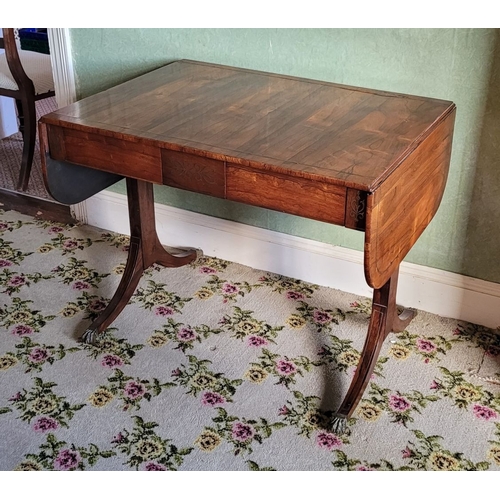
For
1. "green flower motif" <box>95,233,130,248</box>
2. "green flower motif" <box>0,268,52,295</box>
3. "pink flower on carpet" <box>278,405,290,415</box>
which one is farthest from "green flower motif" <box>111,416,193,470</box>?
"green flower motif" <box>95,233,130,248</box>

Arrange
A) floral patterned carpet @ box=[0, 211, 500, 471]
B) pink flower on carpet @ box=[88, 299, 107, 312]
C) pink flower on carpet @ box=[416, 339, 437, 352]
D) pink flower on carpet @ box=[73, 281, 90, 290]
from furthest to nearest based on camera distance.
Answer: pink flower on carpet @ box=[73, 281, 90, 290] < pink flower on carpet @ box=[88, 299, 107, 312] < pink flower on carpet @ box=[416, 339, 437, 352] < floral patterned carpet @ box=[0, 211, 500, 471]

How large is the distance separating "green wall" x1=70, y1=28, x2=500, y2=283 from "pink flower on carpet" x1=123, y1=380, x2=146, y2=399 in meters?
0.72

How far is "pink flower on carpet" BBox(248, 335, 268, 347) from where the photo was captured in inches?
84.2

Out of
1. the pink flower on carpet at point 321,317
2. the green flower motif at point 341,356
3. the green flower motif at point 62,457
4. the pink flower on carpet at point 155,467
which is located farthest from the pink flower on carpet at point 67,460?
the pink flower on carpet at point 321,317

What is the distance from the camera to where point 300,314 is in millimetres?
2270

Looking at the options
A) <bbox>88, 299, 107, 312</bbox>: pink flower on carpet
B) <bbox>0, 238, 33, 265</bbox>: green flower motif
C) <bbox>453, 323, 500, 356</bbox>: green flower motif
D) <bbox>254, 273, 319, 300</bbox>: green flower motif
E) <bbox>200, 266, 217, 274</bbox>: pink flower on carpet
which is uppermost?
<bbox>453, 323, 500, 356</bbox>: green flower motif

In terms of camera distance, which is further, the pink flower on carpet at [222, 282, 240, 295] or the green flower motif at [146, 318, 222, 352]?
the pink flower on carpet at [222, 282, 240, 295]

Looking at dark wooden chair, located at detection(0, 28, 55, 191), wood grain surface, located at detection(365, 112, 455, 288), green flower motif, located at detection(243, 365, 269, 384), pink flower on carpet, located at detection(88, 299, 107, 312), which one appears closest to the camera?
wood grain surface, located at detection(365, 112, 455, 288)

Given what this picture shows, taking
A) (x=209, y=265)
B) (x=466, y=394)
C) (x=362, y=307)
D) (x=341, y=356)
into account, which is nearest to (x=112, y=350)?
(x=209, y=265)

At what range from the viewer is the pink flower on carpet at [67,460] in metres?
1.73

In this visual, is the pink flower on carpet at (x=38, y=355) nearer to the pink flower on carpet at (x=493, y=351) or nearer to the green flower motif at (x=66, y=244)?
the green flower motif at (x=66, y=244)

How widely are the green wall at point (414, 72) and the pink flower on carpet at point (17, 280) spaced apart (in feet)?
2.46

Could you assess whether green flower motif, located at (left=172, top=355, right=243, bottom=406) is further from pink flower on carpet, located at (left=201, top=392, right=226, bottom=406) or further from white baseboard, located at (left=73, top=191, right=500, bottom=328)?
white baseboard, located at (left=73, top=191, right=500, bottom=328)

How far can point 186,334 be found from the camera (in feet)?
7.17
